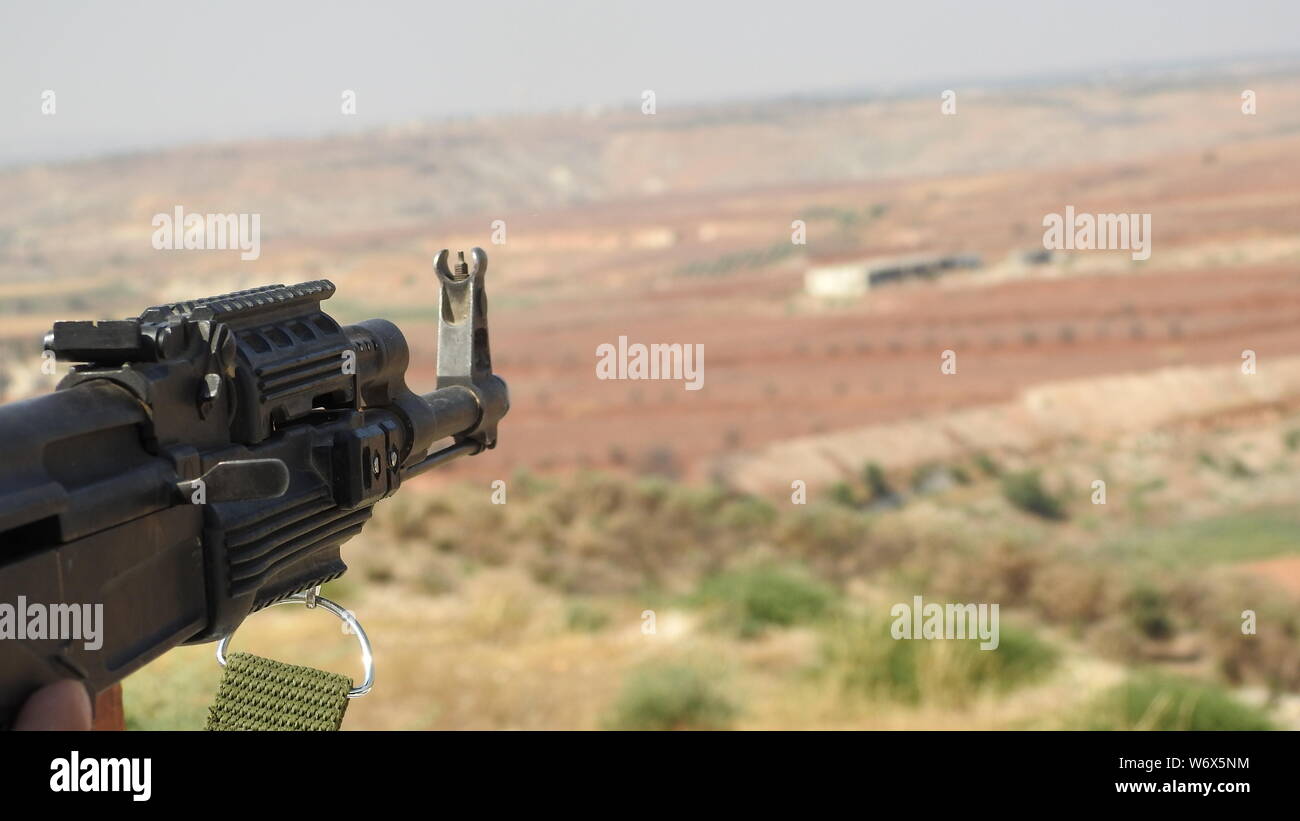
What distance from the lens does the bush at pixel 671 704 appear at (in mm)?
7742

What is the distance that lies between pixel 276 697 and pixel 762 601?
8232mm

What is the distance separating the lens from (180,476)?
1.73 meters

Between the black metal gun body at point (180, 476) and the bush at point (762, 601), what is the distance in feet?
26.7

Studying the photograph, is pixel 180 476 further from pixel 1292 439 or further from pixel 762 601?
pixel 1292 439

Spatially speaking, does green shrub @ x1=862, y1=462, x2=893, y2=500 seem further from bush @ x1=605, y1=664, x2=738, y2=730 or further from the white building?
the white building

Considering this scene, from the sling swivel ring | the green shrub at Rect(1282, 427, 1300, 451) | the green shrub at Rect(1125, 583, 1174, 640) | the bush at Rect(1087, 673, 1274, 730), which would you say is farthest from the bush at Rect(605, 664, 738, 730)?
the green shrub at Rect(1282, 427, 1300, 451)

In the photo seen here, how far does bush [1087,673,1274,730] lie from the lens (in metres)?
6.93

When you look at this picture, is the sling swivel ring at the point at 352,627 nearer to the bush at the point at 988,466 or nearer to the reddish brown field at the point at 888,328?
the bush at the point at 988,466

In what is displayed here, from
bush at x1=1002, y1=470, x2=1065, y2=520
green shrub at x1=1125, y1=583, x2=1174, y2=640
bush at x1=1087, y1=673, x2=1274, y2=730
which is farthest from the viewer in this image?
bush at x1=1002, y1=470, x2=1065, y2=520

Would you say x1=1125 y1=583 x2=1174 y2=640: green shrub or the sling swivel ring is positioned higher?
the sling swivel ring

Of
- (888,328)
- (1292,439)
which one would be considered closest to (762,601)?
(1292,439)

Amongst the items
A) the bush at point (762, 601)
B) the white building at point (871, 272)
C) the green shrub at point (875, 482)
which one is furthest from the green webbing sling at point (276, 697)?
the white building at point (871, 272)

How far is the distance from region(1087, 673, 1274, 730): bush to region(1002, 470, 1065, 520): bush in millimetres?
13438

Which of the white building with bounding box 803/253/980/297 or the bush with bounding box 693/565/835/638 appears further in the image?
the white building with bounding box 803/253/980/297
